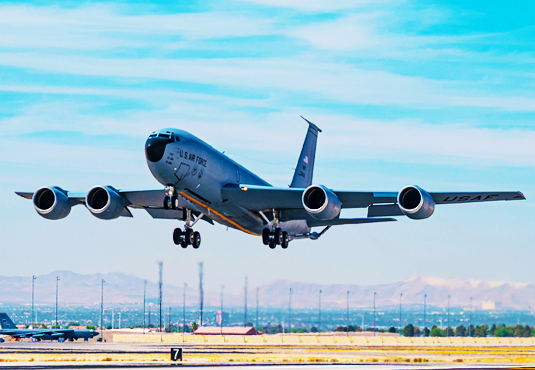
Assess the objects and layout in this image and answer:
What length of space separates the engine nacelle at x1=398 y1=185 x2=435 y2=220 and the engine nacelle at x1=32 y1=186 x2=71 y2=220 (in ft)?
82.6

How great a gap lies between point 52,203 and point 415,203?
27174mm

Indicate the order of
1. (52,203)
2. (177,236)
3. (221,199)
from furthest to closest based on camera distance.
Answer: (52,203) → (177,236) → (221,199)

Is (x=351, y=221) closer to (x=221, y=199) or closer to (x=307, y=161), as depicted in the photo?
(x=221, y=199)

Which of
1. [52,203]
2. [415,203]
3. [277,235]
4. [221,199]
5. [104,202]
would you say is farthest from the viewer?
[277,235]

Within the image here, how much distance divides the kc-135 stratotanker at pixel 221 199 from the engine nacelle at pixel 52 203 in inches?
2.9

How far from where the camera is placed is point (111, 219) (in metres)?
52.5

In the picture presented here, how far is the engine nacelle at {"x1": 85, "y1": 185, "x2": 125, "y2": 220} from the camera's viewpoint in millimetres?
51125

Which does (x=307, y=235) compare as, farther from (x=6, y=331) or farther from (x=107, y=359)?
(x=6, y=331)

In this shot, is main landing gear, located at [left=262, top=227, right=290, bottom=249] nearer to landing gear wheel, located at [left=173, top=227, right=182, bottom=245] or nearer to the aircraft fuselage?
the aircraft fuselage

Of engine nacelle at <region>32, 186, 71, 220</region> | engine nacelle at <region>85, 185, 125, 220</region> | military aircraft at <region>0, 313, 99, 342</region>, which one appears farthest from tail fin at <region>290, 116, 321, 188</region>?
military aircraft at <region>0, 313, 99, 342</region>

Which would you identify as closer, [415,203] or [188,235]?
[415,203]

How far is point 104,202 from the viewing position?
52.1 metres

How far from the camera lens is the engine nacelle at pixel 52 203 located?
170 ft

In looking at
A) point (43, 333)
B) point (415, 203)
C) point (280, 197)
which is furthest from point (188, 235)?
point (43, 333)
